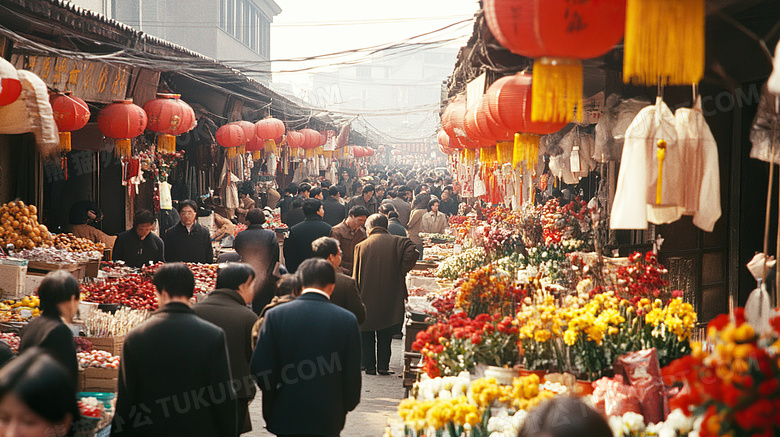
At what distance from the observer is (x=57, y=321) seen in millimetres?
4461

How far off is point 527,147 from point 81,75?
6.09m

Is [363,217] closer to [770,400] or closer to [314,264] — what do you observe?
[314,264]

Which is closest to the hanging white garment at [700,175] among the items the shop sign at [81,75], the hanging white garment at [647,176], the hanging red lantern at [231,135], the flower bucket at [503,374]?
the hanging white garment at [647,176]

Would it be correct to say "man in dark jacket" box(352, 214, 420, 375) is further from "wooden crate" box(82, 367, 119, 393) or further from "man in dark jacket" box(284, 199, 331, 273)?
"wooden crate" box(82, 367, 119, 393)

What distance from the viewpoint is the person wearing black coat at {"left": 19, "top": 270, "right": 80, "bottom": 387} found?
4.37 metres

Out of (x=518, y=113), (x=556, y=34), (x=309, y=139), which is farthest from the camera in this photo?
(x=309, y=139)

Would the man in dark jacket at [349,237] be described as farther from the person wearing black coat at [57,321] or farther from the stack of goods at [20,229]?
the person wearing black coat at [57,321]

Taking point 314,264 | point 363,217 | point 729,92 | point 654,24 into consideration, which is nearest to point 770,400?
point 654,24

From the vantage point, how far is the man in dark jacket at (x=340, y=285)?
671 cm

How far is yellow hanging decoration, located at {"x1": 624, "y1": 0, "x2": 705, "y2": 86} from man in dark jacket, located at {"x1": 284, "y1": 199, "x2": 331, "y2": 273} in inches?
269

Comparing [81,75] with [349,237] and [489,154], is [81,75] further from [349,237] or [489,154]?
[489,154]

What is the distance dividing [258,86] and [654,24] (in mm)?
13358

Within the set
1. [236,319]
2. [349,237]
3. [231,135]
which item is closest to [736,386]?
[236,319]

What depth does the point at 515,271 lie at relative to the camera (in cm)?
889
